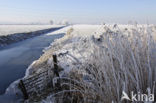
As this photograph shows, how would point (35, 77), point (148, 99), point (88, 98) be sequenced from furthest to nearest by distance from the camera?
point (35, 77), point (88, 98), point (148, 99)

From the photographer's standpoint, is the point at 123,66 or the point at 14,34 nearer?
the point at 123,66

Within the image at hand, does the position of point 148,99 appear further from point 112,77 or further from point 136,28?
point 136,28

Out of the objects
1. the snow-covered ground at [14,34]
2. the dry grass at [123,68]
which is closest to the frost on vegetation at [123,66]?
the dry grass at [123,68]

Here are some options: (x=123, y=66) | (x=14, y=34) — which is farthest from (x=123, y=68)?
(x=14, y=34)

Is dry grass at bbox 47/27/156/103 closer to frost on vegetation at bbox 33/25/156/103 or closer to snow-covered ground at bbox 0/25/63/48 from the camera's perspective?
frost on vegetation at bbox 33/25/156/103

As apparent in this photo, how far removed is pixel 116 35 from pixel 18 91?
12.6 feet

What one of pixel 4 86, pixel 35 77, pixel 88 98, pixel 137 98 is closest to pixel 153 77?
pixel 137 98

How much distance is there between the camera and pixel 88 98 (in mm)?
1403

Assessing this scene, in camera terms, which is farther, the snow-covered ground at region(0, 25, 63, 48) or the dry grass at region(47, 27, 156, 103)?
the snow-covered ground at region(0, 25, 63, 48)

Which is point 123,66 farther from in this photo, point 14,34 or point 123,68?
point 14,34

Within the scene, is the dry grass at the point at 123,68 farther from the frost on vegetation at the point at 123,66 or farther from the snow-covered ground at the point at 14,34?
the snow-covered ground at the point at 14,34

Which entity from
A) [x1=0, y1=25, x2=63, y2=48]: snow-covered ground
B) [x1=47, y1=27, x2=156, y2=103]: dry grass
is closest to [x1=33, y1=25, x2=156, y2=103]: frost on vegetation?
[x1=47, y1=27, x2=156, y2=103]: dry grass

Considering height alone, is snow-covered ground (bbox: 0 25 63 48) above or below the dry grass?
above

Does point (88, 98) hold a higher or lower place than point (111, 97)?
lower
